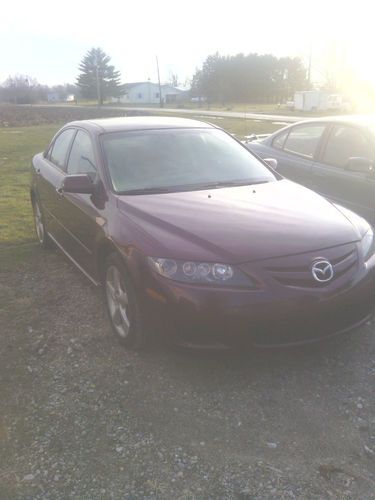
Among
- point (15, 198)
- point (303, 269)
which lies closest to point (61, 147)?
point (303, 269)

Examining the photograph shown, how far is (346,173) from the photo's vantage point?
566 centimetres

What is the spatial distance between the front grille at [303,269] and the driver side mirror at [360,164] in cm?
239

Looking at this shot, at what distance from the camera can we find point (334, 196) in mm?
5797

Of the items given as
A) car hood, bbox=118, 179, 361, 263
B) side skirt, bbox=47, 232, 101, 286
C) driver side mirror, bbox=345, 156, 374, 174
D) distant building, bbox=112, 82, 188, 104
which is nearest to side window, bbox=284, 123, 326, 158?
driver side mirror, bbox=345, 156, 374, 174

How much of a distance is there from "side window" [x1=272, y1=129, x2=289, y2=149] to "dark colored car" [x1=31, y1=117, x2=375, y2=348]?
2329mm

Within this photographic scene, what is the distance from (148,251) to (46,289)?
2.04m

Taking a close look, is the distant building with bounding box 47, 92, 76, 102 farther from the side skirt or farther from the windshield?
the windshield

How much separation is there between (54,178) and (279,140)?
326 centimetres

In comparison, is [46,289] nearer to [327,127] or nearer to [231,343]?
[231,343]

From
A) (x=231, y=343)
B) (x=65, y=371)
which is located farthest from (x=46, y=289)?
(x=231, y=343)

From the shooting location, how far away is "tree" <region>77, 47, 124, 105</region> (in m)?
86.4

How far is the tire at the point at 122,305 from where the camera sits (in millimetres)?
3342

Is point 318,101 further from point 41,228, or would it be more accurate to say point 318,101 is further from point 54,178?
point 54,178

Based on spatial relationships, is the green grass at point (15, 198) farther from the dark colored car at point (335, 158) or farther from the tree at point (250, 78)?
the tree at point (250, 78)
